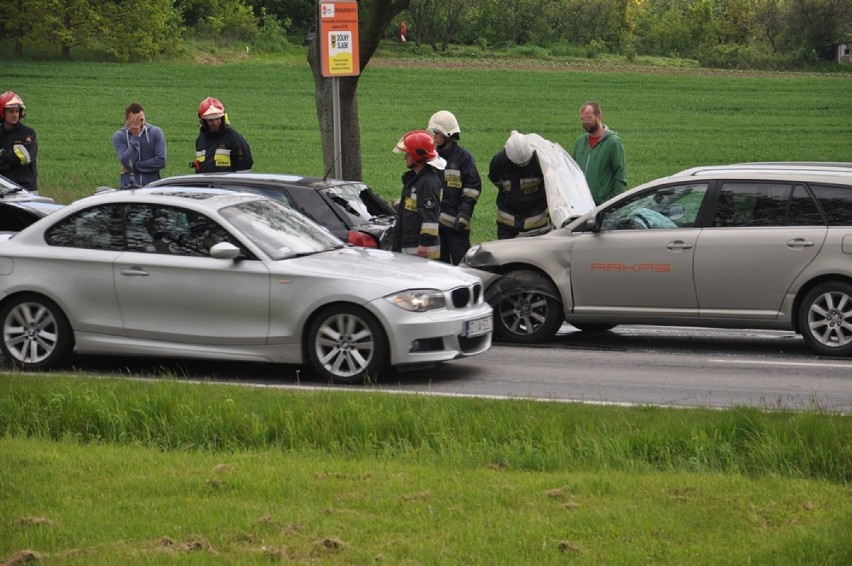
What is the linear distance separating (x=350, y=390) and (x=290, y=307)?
3.74ft

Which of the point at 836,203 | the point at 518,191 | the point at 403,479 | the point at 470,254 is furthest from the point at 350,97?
the point at 403,479

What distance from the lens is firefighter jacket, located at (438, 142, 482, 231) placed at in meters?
14.0

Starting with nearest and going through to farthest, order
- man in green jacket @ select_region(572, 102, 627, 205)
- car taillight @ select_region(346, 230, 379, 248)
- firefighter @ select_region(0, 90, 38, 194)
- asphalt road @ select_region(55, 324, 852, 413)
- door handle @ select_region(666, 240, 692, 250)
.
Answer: asphalt road @ select_region(55, 324, 852, 413) < door handle @ select_region(666, 240, 692, 250) < car taillight @ select_region(346, 230, 379, 248) < man in green jacket @ select_region(572, 102, 627, 205) < firefighter @ select_region(0, 90, 38, 194)

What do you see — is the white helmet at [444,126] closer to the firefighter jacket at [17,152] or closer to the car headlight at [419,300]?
the car headlight at [419,300]

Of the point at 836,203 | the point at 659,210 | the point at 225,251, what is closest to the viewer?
the point at 225,251

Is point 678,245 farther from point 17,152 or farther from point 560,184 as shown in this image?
point 17,152

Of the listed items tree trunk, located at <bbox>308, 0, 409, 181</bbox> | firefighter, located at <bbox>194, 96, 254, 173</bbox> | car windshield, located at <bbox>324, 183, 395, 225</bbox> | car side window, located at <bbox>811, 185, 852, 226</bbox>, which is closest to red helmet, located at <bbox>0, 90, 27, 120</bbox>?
firefighter, located at <bbox>194, 96, 254, 173</bbox>

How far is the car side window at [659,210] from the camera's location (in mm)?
12547

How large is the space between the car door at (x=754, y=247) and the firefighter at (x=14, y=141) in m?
9.66

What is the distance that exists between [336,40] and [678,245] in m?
6.79

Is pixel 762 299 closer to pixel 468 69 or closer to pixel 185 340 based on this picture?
pixel 185 340

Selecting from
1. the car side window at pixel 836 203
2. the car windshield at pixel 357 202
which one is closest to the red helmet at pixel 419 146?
the car windshield at pixel 357 202

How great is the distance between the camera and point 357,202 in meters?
14.3

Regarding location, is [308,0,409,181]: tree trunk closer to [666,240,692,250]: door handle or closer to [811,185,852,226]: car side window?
[666,240,692,250]: door handle
